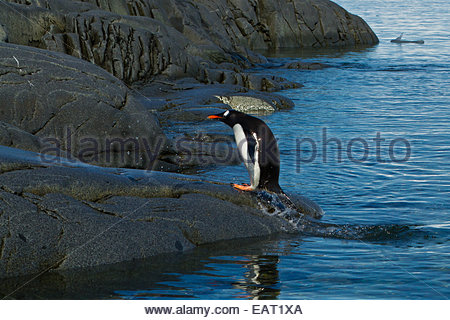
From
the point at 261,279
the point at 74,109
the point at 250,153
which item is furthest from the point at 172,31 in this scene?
the point at 261,279

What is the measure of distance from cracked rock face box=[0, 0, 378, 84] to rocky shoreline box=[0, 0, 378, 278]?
5cm

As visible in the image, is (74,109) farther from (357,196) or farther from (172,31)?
Result: (172,31)

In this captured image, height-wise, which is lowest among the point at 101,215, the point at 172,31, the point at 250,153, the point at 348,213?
the point at 348,213

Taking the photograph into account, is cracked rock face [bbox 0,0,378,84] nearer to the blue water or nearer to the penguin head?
the blue water

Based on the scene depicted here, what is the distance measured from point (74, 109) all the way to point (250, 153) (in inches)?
148

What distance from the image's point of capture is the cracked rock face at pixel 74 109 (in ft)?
35.4

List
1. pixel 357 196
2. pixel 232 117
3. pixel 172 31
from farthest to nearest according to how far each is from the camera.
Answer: pixel 172 31
pixel 357 196
pixel 232 117

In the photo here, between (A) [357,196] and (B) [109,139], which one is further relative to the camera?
(B) [109,139]

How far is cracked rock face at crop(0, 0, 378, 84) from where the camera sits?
60.1 ft

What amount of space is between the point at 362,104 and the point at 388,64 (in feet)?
32.8

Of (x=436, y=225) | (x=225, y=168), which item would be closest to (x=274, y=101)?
(x=225, y=168)

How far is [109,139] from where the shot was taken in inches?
453

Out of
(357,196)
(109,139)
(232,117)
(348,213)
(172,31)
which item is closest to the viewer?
(348,213)
